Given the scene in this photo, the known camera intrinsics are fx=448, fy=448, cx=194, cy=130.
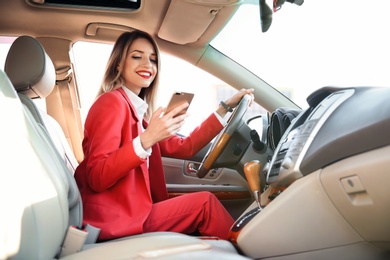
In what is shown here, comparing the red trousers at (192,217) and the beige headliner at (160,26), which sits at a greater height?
the beige headliner at (160,26)

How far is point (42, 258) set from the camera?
1.04 metres

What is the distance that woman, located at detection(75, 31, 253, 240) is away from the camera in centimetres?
140

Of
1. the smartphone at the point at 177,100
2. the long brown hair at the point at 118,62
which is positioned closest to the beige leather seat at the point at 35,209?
the smartphone at the point at 177,100

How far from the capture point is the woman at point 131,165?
4.60 feet

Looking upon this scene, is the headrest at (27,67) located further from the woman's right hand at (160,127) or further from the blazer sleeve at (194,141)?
the blazer sleeve at (194,141)

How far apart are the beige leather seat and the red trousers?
34 cm

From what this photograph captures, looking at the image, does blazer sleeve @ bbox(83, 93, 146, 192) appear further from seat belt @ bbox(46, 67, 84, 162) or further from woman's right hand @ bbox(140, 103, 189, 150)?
seat belt @ bbox(46, 67, 84, 162)

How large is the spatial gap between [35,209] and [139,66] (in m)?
0.86

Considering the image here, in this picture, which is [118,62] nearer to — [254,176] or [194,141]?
[194,141]

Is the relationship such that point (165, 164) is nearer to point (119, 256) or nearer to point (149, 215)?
point (149, 215)

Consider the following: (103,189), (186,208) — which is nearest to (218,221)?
(186,208)

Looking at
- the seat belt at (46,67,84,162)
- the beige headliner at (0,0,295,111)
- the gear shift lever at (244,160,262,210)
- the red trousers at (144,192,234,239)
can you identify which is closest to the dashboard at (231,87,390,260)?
the gear shift lever at (244,160,262,210)

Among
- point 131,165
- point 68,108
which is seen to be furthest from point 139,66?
point 68,108

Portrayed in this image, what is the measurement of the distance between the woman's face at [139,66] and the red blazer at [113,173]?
4.6 inches
